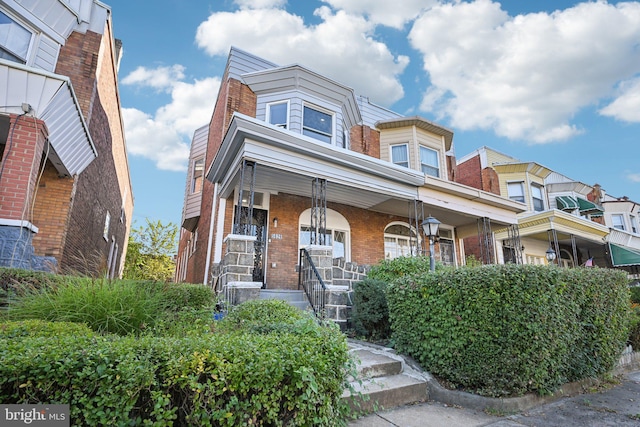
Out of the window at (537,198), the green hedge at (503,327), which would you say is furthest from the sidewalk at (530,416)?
the window at (537,198)

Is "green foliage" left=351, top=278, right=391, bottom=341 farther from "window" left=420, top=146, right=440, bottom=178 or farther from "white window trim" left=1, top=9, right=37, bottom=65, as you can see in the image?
"white window trim" left=1, top=9, right=37, bottom=65

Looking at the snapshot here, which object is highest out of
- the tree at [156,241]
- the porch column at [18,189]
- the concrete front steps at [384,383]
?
the tree at [156,241]

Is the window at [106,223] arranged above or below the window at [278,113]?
below

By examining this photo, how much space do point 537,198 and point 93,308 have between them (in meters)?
18.9

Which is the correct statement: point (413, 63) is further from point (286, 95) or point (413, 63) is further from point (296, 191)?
point (296, 191)

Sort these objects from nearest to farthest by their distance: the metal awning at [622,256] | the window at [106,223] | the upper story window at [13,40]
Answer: the upper story window at [13,40], the window at [106,223], the metal awning at [622,256]

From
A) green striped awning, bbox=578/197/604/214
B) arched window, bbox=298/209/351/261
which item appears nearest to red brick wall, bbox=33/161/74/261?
arched window, bbox=298/209/351/261

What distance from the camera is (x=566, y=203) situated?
17.0 metres

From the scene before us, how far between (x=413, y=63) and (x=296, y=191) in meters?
7.96

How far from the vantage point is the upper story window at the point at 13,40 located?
6352mm

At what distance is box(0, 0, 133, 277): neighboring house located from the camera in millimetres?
4691

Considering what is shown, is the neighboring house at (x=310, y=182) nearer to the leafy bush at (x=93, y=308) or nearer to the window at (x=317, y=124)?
the window at (x=317, y=124)

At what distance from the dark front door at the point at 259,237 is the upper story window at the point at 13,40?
5.60 m

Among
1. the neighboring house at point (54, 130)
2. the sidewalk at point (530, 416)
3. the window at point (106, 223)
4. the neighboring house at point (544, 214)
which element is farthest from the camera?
the neighboring house at point (544, 214)
